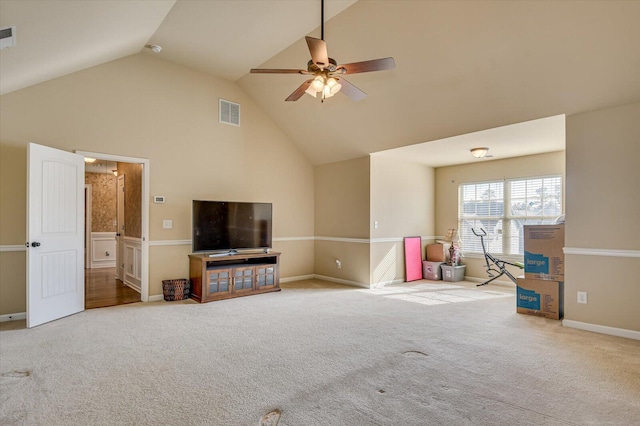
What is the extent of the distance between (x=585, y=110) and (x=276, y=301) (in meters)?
4.78

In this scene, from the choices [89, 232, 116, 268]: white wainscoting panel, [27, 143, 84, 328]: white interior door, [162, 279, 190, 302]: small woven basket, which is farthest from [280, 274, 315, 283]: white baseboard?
[89, 232, 116, 268]: white wainscoting panel

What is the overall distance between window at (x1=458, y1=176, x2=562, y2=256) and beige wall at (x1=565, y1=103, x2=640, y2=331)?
2361mm

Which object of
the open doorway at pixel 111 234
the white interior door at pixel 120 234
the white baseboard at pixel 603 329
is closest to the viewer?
the white baseboard at pixel 603 329

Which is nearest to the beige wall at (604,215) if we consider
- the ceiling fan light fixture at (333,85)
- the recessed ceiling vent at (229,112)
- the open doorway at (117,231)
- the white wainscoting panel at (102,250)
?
the ceiling fan light fixture at (333,85)

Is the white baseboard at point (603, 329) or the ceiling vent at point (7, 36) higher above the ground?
the ceiling vent at point (7, 36)

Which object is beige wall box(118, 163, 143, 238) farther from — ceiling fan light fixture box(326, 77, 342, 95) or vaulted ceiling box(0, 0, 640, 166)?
ceiling fan light fixture box(326, 77, 342, 95)

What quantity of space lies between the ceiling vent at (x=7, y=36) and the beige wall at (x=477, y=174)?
23.9 feet

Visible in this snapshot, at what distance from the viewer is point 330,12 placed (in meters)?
4.09

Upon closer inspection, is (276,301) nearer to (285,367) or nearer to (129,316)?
(129,316)

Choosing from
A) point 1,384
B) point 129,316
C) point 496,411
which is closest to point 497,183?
point 496,411

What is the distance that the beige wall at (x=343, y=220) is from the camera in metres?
6.39

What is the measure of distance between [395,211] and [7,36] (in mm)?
5999

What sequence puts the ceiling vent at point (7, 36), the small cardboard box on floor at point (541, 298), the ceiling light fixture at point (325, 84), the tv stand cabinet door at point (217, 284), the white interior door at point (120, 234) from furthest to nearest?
the white interior door at point (120, 234)
the tv stand cabinet door at point (217, 284)
the small cardboard box on floor at point (541, 298)
the ceiling light fixture at point (325, 84)
the ceiling vent at point (7, 36)

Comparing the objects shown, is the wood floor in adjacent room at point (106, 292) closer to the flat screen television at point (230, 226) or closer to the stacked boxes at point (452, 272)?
the flat screen television at point (230, 226)
